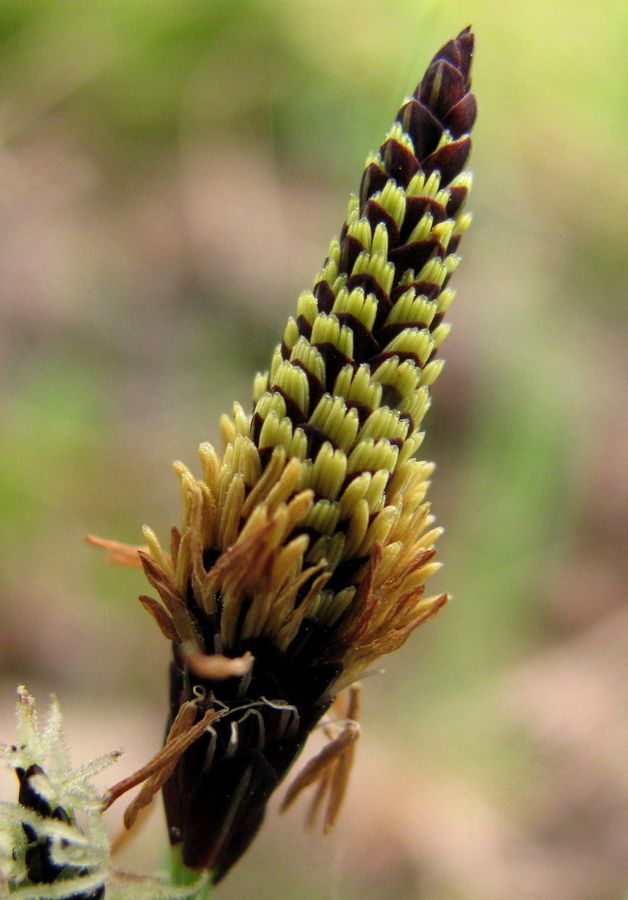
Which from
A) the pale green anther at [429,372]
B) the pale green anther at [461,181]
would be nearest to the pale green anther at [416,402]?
the pale green anther at [429,372]

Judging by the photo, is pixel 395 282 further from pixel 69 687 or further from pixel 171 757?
pixel 69 687

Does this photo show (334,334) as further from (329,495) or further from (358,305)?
(329,495)

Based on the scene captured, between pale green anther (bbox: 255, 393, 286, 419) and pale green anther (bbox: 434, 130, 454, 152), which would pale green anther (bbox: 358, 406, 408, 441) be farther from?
pale green anther (bbox: 434, 130, 454, 152)

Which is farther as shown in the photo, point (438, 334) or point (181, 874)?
point (181, 874)

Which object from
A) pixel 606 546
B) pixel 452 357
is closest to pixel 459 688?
pixel 606 546

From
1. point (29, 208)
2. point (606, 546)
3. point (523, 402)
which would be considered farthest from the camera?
point (29, 208)

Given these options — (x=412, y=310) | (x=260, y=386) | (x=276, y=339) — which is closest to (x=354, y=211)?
(x=412, y=310)
